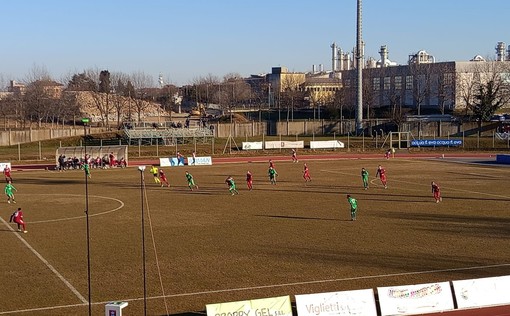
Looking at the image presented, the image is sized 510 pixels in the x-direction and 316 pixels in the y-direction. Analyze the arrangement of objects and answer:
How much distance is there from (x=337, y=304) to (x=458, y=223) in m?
14.8

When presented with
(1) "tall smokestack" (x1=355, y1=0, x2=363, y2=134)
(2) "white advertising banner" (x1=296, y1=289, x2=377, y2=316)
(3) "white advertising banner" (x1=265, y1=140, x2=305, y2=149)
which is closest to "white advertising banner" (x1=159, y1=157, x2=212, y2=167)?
(3) "white advertising banner" (x1=265, y1=140, x2=305, y2=149)

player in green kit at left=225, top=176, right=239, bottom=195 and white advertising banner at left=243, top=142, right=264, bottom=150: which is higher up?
white advertising banner at left=243, top=142, right=264, bottom=150

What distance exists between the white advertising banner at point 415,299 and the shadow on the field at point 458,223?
32.3 feet

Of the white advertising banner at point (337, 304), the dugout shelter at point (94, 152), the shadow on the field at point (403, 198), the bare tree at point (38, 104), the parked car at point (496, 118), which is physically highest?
the bare tree at point (38, 104)

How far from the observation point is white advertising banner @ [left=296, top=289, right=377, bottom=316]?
52.4ft

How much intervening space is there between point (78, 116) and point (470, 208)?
86.6 metres

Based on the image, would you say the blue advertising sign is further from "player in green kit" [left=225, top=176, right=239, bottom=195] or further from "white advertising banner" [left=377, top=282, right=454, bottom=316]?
"white advertising banner" [left=377, top=282, right=454, bottom=316]

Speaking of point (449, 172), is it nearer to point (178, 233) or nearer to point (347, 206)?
point (347, 206)

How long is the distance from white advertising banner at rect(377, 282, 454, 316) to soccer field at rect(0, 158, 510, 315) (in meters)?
1.91

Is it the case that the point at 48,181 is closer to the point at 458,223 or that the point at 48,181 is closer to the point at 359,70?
the point at 458,223

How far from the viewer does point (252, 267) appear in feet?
68.6

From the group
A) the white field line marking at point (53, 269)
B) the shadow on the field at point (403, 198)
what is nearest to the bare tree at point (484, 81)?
the shadow on the field at point (403, 198)

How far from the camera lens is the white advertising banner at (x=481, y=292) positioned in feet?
56.5

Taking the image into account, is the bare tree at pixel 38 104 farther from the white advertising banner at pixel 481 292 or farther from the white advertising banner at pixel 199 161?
the white advertising banner at pixel 481 292
